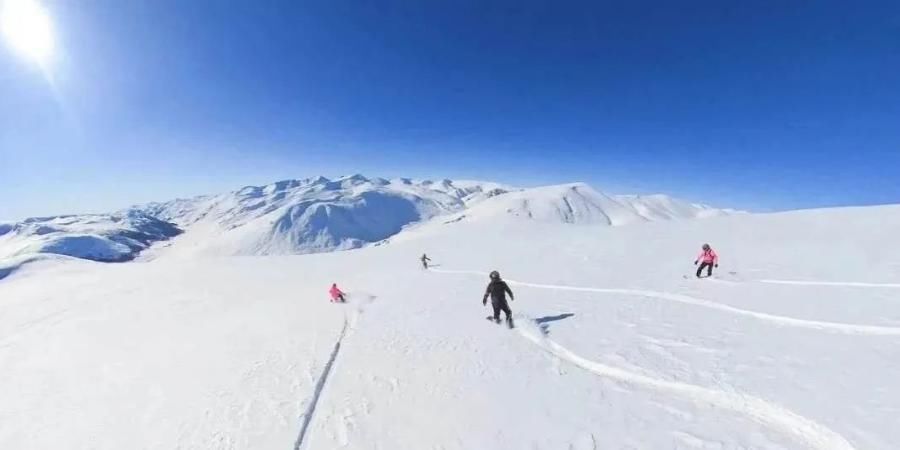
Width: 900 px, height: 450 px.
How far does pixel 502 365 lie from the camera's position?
9.63 m

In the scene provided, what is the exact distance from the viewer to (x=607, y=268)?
22.4 metres

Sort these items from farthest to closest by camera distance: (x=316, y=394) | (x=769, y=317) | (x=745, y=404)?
1. (x=769, y=317)
2. (x=316, y=394)
3. (x=745, y=404)

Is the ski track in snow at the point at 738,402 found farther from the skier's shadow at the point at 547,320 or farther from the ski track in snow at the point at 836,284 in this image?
the ski track in snow at the point at 836,284

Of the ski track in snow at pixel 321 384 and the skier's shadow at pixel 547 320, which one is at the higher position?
the skier's shadow at pixel 547 320

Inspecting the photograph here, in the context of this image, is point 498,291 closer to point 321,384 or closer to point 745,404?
point 321,384

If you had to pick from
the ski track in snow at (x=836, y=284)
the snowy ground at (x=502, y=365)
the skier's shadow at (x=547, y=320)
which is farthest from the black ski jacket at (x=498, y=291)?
the ski track in snow at (x=836, y=284)

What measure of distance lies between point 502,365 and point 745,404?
462 centimetres

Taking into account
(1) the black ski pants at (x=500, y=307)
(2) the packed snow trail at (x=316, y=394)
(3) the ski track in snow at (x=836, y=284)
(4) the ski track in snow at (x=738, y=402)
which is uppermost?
(3) the ski track in snow at (x=836, y=284)

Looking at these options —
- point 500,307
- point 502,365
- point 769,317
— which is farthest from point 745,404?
point 500,307

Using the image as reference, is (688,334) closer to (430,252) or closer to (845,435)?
(845,435)

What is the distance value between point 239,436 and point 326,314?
29.3 ft

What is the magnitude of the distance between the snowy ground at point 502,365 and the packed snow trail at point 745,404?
32 mm

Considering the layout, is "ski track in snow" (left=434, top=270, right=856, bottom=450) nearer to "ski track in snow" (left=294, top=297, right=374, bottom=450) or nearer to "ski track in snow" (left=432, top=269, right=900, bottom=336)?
"ski track in snow" (left=432, top=269, right=900, bottom=336)

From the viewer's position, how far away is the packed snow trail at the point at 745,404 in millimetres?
5945
